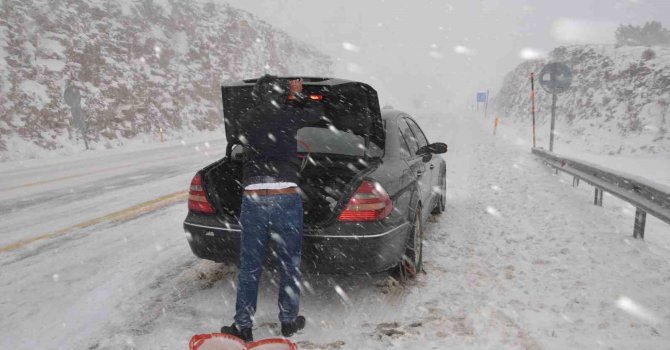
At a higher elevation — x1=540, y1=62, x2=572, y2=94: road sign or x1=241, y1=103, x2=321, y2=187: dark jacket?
x1=540, y1=62, x2=572, y2=94: road sign

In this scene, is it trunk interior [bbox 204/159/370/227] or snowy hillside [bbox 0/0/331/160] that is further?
snowy hillside [bbox 0/0/331/160]

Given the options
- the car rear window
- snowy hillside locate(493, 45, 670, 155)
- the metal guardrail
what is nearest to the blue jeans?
the car rear window

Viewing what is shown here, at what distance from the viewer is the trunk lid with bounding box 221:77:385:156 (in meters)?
3.88

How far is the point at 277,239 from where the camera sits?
3.08 metres

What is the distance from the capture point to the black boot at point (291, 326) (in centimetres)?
312

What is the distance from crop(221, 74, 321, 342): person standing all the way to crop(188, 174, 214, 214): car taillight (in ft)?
2.55

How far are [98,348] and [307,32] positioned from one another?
4307 inches

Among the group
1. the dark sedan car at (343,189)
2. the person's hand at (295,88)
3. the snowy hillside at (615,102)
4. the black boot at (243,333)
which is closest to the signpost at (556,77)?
the dark sedan car at (343,189)

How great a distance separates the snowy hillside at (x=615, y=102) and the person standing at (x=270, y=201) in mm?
18471

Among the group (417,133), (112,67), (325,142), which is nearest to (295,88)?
(325,142)

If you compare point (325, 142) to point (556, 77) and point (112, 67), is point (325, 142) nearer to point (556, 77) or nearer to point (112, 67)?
point (556, 77)

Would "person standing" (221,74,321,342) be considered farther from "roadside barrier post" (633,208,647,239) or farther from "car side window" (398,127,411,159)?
"roadside barrier post" (633,208,647,239)

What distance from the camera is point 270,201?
2.99m

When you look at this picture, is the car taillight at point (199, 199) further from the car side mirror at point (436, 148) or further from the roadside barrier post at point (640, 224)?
the roadside barrier post at point (640, 224)
